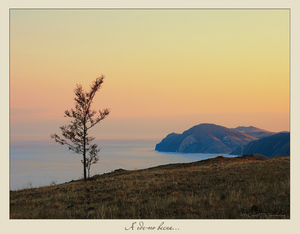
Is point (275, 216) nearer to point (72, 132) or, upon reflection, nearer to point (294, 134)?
point (294, 134)

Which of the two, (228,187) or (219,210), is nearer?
(219,210)

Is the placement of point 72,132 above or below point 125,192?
above

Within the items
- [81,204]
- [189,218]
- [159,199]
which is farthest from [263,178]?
[81,204]

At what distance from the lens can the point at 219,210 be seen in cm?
1320

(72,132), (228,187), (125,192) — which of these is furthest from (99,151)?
(228,187)

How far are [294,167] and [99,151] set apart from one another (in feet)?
64.2

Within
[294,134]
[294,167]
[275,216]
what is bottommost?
[275,216]

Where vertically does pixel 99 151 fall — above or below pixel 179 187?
above

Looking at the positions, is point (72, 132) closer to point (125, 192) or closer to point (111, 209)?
point (125, 192)

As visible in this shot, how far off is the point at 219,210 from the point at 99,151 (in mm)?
18441
